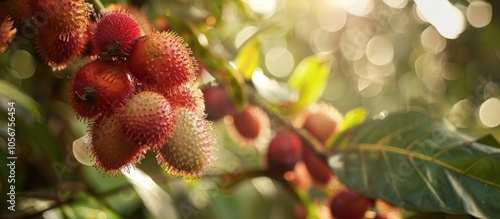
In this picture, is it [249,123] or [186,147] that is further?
[249,123]

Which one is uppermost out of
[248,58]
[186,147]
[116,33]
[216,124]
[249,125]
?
[116,33]

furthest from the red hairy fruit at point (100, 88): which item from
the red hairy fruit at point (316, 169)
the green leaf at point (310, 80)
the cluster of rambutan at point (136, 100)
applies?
the green leaf at point (310, 80)

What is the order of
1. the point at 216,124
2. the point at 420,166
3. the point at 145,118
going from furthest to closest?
the point at 216,124, the point at 420,166, the point at 145,118

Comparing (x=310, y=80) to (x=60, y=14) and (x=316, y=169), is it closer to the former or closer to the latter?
(x=316, y=169)

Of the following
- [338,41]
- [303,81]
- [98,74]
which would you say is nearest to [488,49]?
[338,41]

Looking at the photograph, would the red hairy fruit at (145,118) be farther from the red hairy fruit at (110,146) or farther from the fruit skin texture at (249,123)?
the fruit skin texture at (249,123)

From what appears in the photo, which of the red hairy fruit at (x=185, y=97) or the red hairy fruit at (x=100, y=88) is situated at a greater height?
the red hairy fruit at (x=100, y=88)

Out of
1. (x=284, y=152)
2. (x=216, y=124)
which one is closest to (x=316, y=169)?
(x=284, y=152)
